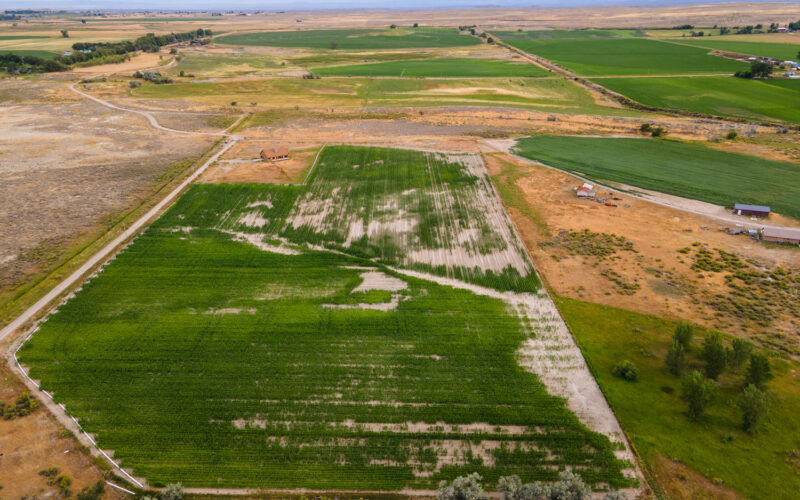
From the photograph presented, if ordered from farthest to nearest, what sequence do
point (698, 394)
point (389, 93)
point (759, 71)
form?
point (389, 93) < point (759, 71) < point (698, 394)

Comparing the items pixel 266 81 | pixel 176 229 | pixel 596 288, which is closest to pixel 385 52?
pixel 266 81

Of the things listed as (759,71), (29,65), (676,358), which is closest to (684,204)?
(676,358)

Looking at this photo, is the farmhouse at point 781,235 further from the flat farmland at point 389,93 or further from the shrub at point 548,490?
the flat farmland at point 389,93

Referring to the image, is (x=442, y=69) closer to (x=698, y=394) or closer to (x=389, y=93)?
(x=389, y=93)

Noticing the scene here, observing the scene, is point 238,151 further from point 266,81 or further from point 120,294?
point 266,81

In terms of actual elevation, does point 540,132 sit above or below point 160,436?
above

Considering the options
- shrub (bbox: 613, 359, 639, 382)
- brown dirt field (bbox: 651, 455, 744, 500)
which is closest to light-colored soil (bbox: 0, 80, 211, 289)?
shrub (bbox: 613, 359, 639, 382)

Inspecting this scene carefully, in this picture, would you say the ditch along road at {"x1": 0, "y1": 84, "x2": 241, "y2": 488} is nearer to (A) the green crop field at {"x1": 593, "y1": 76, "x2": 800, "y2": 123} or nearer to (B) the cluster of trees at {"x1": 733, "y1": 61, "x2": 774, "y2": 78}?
(A) the green crop field at {"x1": 593, "y1": 76, "x2": 800, "y2": 123}

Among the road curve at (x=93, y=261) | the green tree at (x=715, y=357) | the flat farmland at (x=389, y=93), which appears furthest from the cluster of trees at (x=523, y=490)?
the flat farmland at (x=389, y=93)
